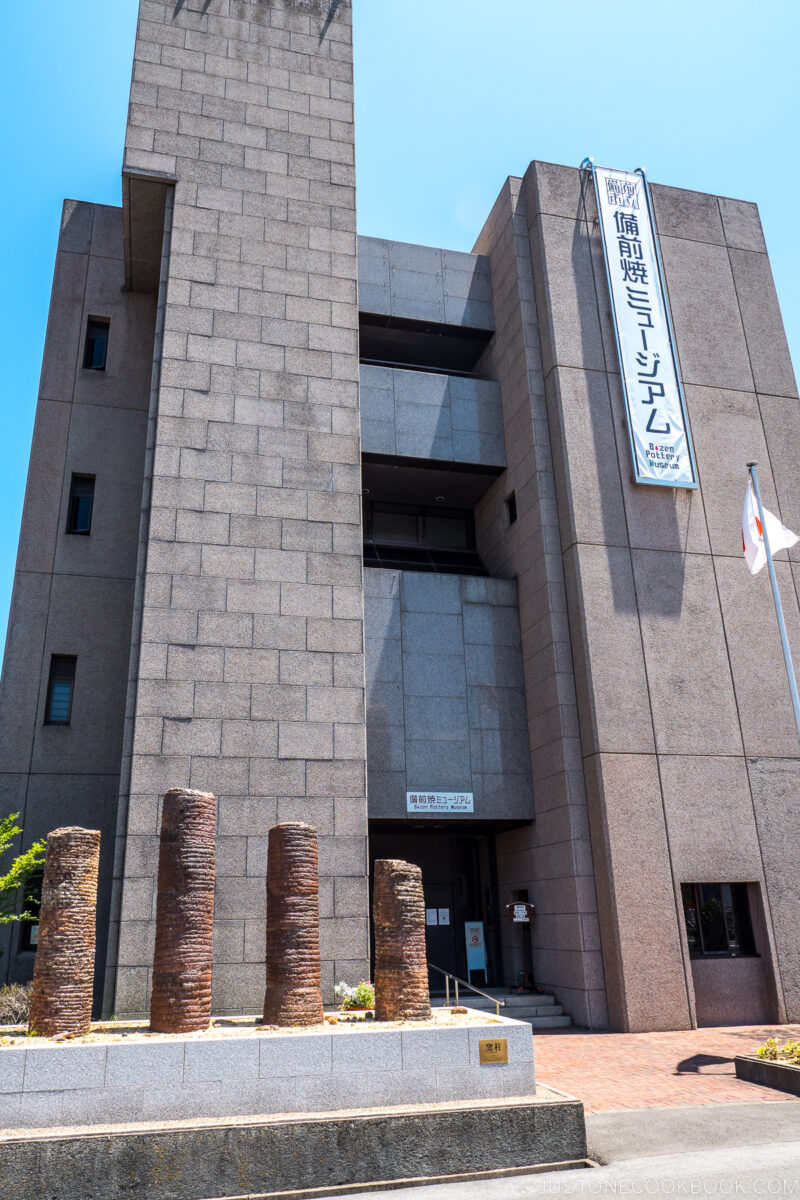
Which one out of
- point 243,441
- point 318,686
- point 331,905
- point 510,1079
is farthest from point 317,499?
point 510,1079

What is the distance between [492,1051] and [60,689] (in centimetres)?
1373

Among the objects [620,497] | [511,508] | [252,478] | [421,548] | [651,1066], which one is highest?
[511,508]

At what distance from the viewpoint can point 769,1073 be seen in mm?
12281

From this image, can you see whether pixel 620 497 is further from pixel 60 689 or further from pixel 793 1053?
pixel 60 689

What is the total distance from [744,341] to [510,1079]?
2086cm

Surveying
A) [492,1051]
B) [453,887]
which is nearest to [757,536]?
[492,1051]

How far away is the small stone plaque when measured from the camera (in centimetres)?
1006

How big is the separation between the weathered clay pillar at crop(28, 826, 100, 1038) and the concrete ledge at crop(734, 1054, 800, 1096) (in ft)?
30.7

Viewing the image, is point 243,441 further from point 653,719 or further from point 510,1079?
point 510,1079

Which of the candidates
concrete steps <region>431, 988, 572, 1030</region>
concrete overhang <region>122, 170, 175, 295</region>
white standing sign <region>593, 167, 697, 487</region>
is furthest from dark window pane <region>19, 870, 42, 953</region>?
white standing sign <region>593, 167, 697, 487</region>

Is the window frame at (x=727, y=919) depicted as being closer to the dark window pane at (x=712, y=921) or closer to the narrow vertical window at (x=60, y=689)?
the dark window pane at (x=712, y=921)

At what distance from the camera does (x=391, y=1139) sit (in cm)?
907

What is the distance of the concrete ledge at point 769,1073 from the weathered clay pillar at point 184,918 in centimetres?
797

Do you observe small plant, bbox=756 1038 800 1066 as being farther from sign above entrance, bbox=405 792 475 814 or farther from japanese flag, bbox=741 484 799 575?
sign above entrance, bbox=405 792 475 814
